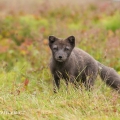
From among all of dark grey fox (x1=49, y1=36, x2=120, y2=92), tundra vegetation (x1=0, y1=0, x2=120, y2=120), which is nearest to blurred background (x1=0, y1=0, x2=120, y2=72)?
tundra vegetation (x1=0, y1=0, x2=120, y2=120)

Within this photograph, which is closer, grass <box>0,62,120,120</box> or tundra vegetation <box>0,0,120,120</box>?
grass <box>0,62,120,120</box>

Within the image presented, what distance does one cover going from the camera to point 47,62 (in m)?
9.87

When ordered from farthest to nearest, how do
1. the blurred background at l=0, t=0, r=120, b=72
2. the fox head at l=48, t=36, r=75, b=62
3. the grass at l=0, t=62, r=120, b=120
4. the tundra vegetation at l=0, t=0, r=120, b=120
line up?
the blurred background at l=0, t=0, r=120, b=72 → the fox head at l=48, t=36, r=75, b=62 → the tundra vegetation at l=0, t=0, r=120, b=120 → the grass at l=0, t=62, r=120, b=120

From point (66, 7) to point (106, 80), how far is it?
438 inches

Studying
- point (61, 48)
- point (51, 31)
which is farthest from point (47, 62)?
point (51, 31)

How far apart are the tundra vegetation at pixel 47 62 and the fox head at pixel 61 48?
505 millimetres

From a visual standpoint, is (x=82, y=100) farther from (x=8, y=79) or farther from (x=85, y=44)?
(x=85, y=44)

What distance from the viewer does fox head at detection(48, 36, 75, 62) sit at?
786cm

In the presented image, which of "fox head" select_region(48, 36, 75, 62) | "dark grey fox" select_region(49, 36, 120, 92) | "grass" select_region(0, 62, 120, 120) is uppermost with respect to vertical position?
"fox head" select_region(48, 36, 75, 62)

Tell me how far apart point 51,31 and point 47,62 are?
4.79 meters

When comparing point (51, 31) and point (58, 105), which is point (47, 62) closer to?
point (58, 105)

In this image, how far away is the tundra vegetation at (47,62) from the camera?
20.4 ft

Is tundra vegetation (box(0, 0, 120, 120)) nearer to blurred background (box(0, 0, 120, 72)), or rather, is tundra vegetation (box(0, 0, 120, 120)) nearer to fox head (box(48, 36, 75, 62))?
blurred background (box(0, 0, 120, 72))

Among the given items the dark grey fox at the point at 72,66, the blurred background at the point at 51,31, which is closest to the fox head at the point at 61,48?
the dark grey fox at the point at 72,66
